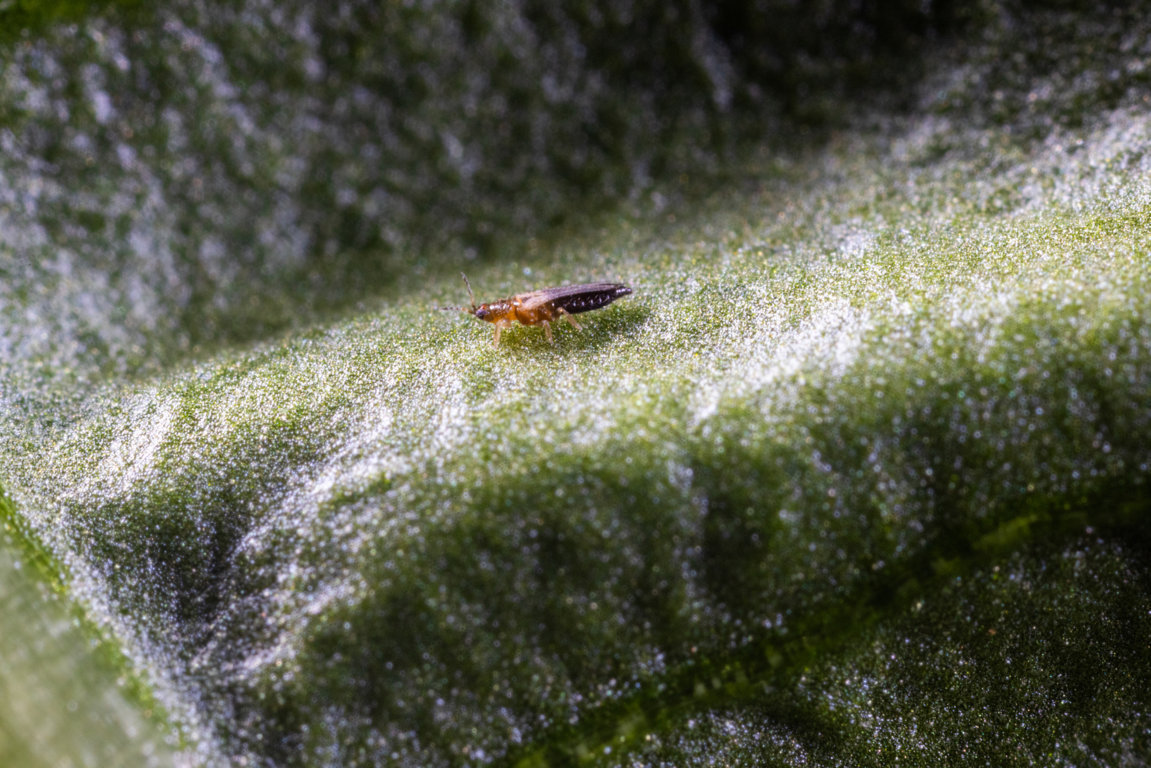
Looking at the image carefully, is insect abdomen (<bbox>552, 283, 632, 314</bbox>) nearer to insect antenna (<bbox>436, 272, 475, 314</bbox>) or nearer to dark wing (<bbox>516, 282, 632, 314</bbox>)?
dark wing (<bbox>516, 282, 632, 314</bbox>)

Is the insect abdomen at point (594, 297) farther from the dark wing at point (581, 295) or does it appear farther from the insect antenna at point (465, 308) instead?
the insect antenna at point (465, 308)

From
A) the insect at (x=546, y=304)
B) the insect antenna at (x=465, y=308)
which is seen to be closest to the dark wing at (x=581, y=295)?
the insect at (x=546, y=304)

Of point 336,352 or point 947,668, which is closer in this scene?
point 947,668

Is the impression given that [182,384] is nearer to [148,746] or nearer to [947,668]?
[148,746]

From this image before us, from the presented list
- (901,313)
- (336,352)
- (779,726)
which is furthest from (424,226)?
(779,726)

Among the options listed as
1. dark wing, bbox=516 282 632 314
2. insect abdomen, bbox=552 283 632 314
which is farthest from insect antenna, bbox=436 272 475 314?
insect abdomen, bbox=552 283 632 314

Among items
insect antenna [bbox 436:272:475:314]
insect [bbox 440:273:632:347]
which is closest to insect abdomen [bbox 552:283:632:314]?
insect [bbox 440:273:632:347]

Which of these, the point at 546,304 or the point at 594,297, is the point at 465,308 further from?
the point at 594,297

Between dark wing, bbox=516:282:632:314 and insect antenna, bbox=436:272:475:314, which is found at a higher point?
insect antenna, bbox=436:272:475:314

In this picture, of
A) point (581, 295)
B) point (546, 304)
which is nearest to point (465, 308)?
point (546, 304)
